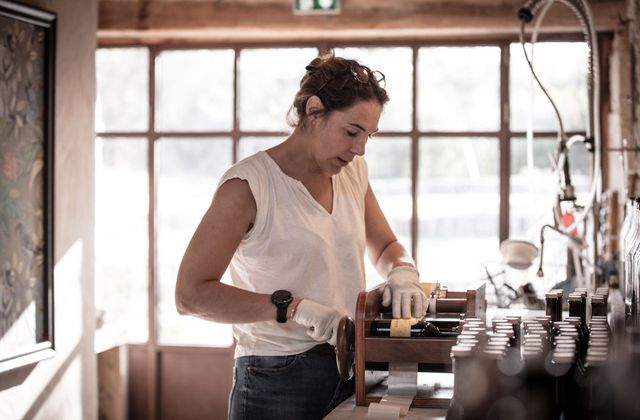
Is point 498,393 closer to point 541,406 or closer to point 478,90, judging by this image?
point 541,406

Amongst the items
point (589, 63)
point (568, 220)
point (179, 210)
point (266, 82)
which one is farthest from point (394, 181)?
point (589, 63)

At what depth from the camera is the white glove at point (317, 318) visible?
7.29ft

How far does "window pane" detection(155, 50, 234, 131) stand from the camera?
5414mm

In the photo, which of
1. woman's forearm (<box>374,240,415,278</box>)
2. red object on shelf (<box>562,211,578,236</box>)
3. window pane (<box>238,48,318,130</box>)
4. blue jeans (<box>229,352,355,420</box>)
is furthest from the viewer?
window pane (<box>238,48,318,130</box>)

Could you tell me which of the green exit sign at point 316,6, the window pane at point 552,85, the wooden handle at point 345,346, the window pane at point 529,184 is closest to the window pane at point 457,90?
the window pane at point 552,85

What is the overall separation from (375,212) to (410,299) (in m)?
0.59

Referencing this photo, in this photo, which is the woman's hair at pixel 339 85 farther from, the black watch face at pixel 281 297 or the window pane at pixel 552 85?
the window pane at pixel 552 85

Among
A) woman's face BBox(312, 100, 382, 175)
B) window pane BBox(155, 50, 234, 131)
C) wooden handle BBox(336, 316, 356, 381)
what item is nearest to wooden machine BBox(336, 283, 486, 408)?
wooden handle BBox(336, 316, 356, 381)

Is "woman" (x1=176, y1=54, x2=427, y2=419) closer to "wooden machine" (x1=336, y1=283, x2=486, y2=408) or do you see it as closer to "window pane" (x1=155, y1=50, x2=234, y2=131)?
"wooden machine" (x1=336, y1=283, x2=486, y2=408)

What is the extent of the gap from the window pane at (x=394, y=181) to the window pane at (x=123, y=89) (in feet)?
4.49

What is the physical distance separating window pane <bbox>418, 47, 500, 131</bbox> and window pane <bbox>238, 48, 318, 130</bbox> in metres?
0.69

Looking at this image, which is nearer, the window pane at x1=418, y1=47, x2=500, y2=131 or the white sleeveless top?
the white sleeveless top

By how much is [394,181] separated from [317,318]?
3.18m

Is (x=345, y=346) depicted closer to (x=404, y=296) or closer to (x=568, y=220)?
(x=404, y=296)
